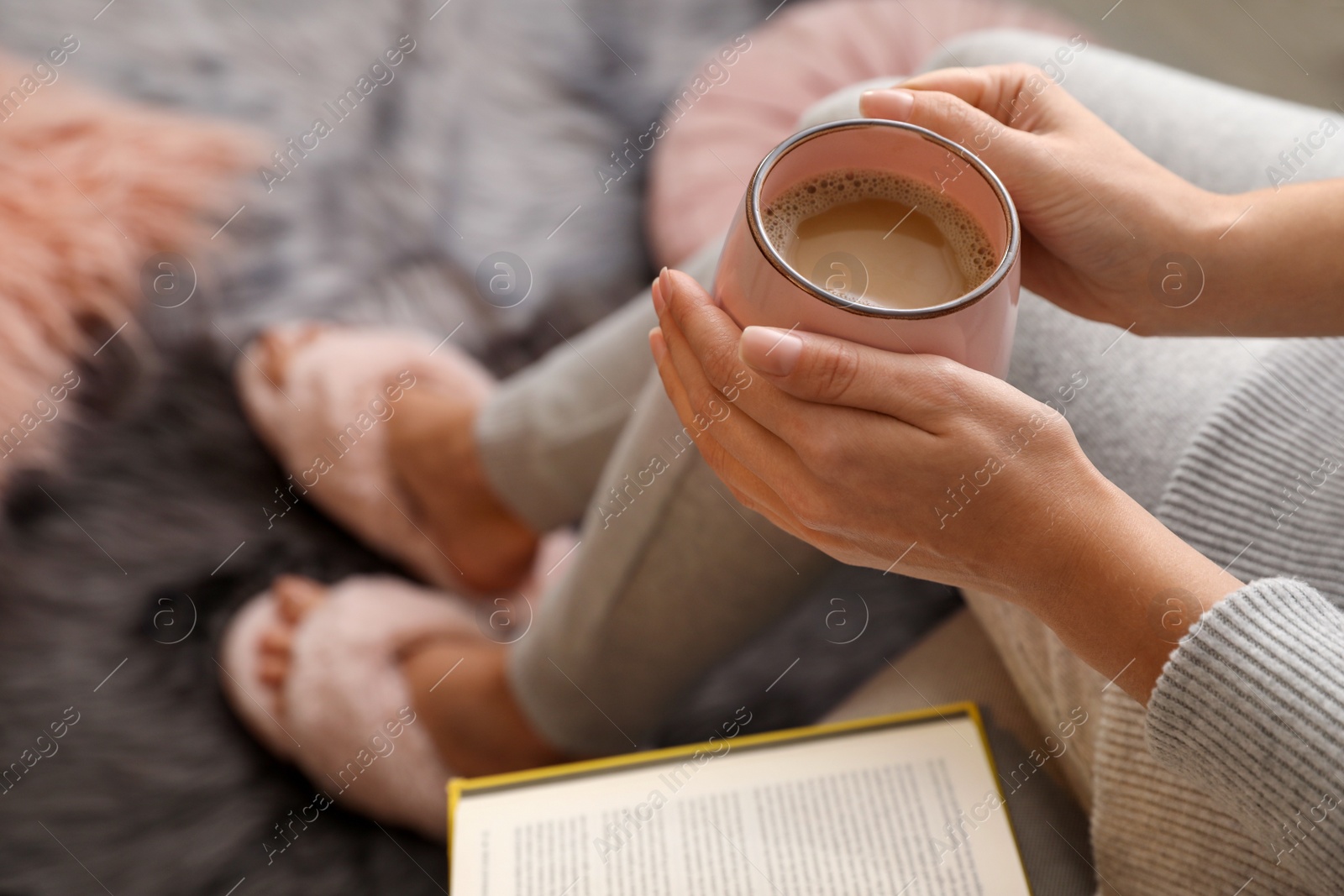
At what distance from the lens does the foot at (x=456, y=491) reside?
2.74 feet

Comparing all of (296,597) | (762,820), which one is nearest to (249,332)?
(296,597)

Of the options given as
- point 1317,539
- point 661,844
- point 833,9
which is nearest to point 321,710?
point 661,844

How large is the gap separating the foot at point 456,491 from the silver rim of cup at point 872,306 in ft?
1.62

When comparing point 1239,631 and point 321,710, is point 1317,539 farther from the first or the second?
point 321,710

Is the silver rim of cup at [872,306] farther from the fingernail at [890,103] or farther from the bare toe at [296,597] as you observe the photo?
the bare toe at [296,597]

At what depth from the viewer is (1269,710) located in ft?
1.32

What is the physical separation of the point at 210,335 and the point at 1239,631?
95cm

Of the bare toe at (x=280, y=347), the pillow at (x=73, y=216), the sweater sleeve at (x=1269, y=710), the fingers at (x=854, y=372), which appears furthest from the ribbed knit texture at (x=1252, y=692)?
the pillow at (x=73, y=216)

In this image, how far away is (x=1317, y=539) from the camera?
1.63 ft

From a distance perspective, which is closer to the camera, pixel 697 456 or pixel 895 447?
pixel 895 447

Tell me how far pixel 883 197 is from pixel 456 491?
532 millimetres

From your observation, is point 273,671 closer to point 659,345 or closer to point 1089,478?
point 659,345

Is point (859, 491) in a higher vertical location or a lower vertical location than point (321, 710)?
higher

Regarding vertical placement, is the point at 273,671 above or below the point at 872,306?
below
